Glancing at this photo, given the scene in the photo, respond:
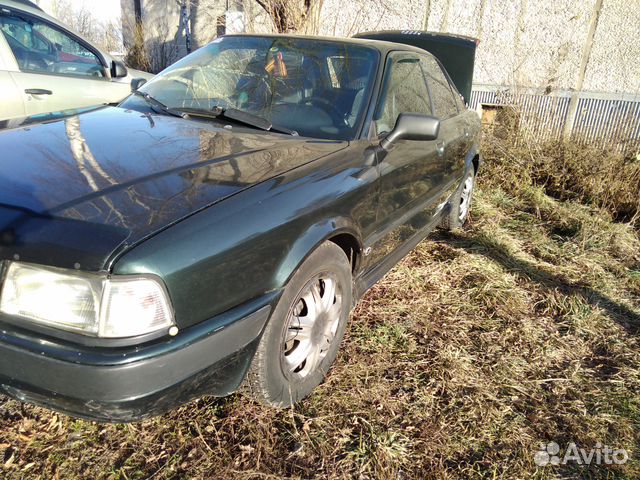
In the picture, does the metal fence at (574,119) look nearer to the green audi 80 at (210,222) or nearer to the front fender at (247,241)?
the green audi 80 at (210,222)

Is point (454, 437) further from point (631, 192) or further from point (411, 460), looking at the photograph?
point (631, 192)

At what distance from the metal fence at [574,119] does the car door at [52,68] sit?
4685mm

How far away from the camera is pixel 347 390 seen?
7.90ft

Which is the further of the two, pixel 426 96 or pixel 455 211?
pixel 455 211

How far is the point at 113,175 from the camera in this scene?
1.84 m

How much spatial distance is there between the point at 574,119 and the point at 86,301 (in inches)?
290

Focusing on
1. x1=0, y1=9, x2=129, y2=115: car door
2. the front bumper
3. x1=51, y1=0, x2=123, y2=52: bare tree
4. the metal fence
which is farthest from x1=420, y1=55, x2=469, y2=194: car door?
x1=51, y1=0, x2=123, y2=52: bare tree

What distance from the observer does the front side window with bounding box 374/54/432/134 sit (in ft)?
9.20

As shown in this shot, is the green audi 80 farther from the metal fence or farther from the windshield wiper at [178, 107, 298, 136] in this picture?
the metal fence

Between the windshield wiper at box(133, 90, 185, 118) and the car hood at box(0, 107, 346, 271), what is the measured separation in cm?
8

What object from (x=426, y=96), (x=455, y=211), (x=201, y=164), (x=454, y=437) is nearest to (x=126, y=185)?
(x=201, y=164)

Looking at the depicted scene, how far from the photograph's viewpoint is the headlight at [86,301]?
1.48 meters

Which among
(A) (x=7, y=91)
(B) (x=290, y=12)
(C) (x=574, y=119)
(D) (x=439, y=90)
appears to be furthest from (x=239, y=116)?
(C) (x=574, y=119)

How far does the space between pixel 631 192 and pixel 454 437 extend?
4.33 m
